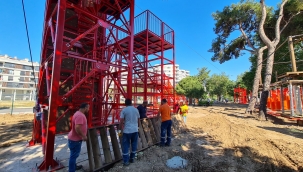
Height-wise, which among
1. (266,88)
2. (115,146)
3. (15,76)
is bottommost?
(115,146)

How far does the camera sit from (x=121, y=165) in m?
3.93

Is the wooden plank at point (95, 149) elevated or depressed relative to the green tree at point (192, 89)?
depressed

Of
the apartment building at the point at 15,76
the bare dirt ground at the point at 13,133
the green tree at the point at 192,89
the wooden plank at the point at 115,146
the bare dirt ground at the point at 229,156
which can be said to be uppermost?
the apartment building at the point at 15,76

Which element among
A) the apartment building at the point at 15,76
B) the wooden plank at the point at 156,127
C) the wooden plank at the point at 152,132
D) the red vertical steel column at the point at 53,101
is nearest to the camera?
the red vertical steel column at the point at 53,101

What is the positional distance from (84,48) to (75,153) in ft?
20.9

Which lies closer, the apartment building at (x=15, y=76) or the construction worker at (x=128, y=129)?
the construction worker at (x=128, y=129)

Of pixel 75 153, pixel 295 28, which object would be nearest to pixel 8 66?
pixel 75 153

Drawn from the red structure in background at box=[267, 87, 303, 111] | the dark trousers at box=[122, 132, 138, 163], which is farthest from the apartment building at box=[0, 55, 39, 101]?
the red structure in background at box=[267, 87, 303, 111]

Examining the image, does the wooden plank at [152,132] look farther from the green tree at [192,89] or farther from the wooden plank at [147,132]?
the green tree at [192,89]

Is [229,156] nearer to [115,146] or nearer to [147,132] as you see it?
[147,132]

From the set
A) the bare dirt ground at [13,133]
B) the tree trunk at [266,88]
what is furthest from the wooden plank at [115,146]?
the tree trunk at [266,88]

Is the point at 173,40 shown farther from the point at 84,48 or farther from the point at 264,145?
the point at 264,145

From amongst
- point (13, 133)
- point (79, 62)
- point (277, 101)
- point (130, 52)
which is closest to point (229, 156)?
point (130, 52)

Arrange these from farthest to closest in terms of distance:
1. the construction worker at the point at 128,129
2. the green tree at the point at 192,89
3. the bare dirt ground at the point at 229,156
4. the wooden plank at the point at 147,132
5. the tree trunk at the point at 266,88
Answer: the green tree at the point at 192,89 < the tree trunk at the point at 266,88 < the wooden plank at the point at 147,132 < the construction worker at the point at 128,129 < the bare dirt ground at the point at 229,156
